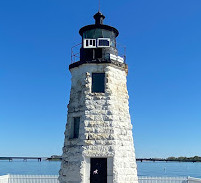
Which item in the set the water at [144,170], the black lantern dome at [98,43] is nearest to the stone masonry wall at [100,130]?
the black lantern dome at [98,43]

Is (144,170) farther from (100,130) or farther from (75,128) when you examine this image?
(100,130)

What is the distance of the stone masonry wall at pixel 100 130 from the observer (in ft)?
30.2

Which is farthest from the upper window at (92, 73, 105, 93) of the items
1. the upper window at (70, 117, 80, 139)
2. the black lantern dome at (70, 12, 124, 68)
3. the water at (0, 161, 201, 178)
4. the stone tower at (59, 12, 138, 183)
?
the water at (0, 161, 201, 178)

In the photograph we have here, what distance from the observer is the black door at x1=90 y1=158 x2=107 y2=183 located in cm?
920

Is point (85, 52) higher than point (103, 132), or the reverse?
point (85, 52)

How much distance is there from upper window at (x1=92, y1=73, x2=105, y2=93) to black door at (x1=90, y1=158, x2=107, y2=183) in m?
2.50

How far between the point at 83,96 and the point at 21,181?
7.58 m

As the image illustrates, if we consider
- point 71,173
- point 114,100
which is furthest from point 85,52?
point 71,173

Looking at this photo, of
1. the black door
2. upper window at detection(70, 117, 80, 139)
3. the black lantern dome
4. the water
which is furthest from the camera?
the water

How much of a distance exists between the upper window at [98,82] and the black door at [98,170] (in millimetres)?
2501

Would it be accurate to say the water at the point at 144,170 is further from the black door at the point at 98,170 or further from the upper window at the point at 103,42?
the upper window at the point at 103,42

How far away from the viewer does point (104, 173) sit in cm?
925

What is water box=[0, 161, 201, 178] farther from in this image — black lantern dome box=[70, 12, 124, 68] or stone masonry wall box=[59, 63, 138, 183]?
black lantern dome box=[70, 12, 124, 68]

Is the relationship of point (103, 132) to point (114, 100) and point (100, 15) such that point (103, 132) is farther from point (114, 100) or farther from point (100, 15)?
point (100, 15)
